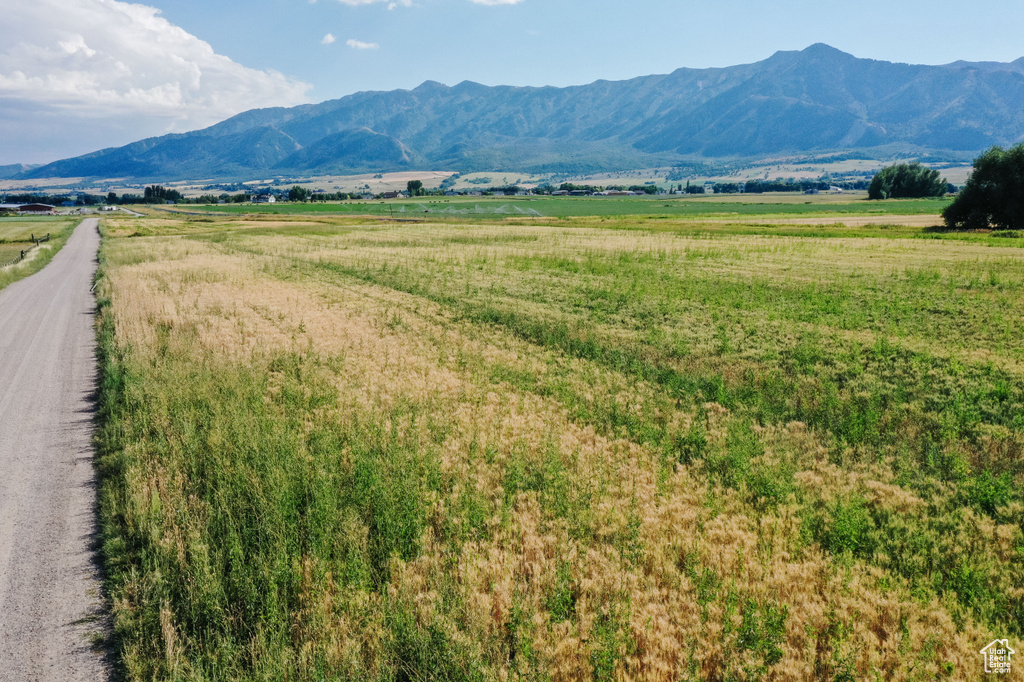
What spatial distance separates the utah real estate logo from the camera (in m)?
5.79

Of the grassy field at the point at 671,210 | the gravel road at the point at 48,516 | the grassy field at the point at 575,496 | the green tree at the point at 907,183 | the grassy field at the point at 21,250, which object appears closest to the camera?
the grassy field at the point at 575,496

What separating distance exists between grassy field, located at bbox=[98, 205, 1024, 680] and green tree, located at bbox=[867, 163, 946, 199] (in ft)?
544

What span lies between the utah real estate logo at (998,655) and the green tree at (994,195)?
76439 millimetres

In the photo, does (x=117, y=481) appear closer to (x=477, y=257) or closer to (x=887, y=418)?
(x=887, y=418)

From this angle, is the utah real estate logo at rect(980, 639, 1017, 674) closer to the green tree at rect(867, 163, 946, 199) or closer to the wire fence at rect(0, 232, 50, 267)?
the wire fence at rect(0, 232, 50, 267)

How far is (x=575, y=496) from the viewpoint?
9.28 meters

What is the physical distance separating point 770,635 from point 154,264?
50.4 metres

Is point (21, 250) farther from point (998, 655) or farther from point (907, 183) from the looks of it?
point (907, 183)

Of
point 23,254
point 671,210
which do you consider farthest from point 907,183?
point 23,254

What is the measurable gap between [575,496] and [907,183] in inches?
7483

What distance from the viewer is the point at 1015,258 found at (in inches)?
1212

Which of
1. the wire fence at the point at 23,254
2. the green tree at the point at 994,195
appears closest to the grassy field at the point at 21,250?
the wire fence at the point at 23,254

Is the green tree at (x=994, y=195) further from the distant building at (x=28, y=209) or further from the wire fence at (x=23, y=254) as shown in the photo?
the distant building at (x=28, y=209)

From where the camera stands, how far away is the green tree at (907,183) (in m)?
146
